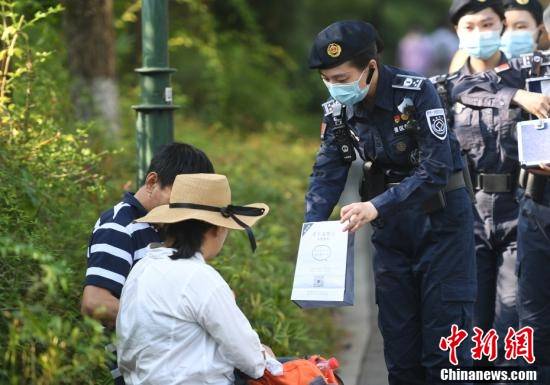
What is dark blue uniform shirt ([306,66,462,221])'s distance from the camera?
477 centimetres

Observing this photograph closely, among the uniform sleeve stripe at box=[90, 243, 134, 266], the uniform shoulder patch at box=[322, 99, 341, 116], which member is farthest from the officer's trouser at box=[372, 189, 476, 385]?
the uniform sleeve stripe at box=[90, 243, 134, 266]

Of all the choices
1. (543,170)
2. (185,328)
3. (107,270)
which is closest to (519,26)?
(543,170)

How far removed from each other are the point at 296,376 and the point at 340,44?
1531mm

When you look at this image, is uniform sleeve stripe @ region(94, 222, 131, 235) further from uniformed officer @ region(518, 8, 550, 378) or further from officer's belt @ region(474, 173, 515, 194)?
officer's belt @ region(474, 173, 515, 194)

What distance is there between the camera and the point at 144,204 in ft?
15.3

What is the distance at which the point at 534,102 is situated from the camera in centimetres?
555

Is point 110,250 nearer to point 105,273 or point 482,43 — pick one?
point 105,273

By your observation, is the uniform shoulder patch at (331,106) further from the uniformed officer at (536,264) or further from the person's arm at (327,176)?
the uniformed officer at (536,264)

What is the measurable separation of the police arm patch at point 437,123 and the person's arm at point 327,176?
0.53 meters

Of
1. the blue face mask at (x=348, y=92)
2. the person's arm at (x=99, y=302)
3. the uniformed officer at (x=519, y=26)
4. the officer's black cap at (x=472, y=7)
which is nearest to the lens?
the person's arm at (x=99, y=302)

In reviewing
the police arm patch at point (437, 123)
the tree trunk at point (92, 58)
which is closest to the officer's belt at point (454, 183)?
the police arm patch at point (437, 123)

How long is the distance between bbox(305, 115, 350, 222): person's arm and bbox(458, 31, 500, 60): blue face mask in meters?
1.42

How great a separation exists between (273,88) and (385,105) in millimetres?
12854

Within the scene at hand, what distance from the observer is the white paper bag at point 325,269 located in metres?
4.54
